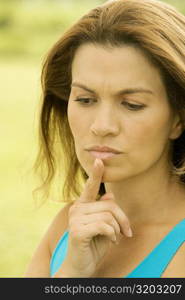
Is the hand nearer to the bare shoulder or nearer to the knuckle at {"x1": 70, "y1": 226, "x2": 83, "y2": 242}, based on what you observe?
the knuckle at {"x1": 70, "y1": 226, "x2": 83, "y2": 242}

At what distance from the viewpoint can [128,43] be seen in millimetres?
2873

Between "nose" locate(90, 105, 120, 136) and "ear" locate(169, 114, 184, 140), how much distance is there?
33cm

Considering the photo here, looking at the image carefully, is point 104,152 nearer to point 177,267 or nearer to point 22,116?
point 177,267

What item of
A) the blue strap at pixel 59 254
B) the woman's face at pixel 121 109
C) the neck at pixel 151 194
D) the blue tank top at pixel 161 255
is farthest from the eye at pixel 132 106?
the blue strap at pixel 59 254

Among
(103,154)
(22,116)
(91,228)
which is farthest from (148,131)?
(22,116)

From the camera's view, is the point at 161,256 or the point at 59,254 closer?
the point at 161,256

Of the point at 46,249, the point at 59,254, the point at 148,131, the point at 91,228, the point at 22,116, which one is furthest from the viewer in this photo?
the point at 22,116

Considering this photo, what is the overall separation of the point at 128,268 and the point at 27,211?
478cm

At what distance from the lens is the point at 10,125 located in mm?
11789

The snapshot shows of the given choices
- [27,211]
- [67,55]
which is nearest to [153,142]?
[67,55]

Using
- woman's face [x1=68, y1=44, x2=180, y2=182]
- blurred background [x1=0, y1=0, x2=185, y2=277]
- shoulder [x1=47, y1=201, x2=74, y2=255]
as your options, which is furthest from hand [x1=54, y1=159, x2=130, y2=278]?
blurred background [x1=0, y1=0, x2=185, y2=277]

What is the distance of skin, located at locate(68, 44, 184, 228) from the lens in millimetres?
2801

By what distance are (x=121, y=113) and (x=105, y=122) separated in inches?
3.3

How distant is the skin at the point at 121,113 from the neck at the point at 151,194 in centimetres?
3
